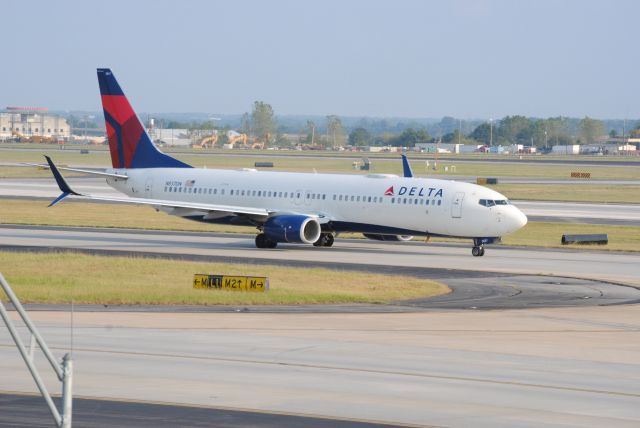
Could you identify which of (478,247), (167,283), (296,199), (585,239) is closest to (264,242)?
(296,199)

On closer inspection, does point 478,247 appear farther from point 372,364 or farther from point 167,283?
point 372,364

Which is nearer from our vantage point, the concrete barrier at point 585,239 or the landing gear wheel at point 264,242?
the landing gear wheel at point 264,242

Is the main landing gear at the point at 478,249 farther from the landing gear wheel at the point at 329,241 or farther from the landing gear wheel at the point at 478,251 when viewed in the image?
the landing gear wheel at the point at 329,241

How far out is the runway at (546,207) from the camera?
3068 inches

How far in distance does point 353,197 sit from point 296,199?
3.25 meters

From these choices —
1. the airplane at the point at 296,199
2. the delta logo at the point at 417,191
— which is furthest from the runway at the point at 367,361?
the delta logo at the point at 417,191

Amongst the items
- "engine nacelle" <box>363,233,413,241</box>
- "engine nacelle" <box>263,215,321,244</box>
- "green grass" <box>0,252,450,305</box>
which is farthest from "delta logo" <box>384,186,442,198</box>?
"green grass" <box>0,252,450,305</box>

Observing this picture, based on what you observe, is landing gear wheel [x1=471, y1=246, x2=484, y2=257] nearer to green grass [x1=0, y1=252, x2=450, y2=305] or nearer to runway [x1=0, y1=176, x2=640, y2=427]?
runway [x1=0, y1=176, x2=640, y2=427]

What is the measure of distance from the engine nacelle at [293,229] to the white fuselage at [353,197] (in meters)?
1.27

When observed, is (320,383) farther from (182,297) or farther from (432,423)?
(182,297)

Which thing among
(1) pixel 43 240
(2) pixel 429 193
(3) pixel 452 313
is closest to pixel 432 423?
(3) pixel 452 313

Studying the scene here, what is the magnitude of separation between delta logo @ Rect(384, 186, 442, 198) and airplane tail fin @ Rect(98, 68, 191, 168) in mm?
13596

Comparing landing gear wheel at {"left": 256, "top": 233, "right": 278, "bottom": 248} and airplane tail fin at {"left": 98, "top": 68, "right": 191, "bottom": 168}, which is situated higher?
airplane tail fin at {"left": 98, "top": 68, "right": 191, "bottom": 168}

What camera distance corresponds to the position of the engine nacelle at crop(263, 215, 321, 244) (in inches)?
2147
